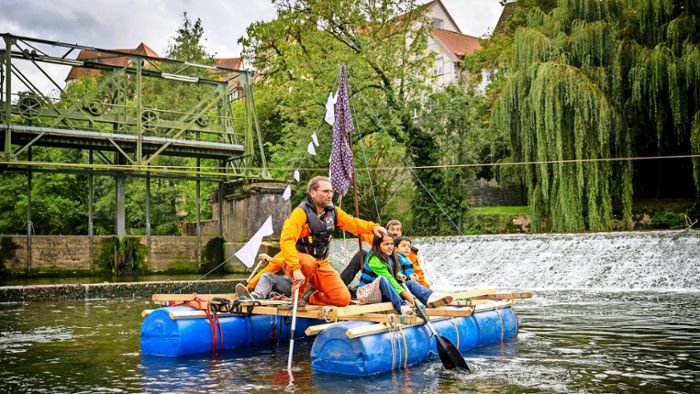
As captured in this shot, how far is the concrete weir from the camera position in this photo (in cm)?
1661

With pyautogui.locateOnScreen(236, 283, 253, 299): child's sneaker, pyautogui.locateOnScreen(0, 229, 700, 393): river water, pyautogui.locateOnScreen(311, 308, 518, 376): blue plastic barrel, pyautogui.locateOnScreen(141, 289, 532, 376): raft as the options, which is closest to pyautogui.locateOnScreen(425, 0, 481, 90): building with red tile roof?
pyautogui.locateOnScreen(0, 229, 700, 393): river water

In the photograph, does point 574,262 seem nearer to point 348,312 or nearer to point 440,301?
point 440,301

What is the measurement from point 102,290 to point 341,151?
9.84 meters

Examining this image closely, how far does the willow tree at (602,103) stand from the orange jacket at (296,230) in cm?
1338

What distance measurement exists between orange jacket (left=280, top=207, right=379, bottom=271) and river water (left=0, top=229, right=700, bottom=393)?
1.23m

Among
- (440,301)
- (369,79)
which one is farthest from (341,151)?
(369,79)

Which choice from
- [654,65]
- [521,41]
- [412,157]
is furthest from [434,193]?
[654,65]

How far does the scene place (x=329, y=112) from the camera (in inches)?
407

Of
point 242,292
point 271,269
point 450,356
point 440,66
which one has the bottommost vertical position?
point 450,356

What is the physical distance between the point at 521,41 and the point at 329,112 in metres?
14.6

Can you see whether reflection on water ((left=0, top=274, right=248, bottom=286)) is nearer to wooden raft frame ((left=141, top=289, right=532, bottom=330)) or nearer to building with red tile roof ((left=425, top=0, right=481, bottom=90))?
wooden raft frame ((left=141, top=289, right=532, bottom=330))

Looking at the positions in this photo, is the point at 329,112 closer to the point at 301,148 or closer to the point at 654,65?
the point at 654,65

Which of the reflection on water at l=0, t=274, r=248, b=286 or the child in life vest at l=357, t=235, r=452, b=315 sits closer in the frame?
the child in life vest at l=357, t=235, r=452, b=315

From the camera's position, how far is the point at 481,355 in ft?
29.1
